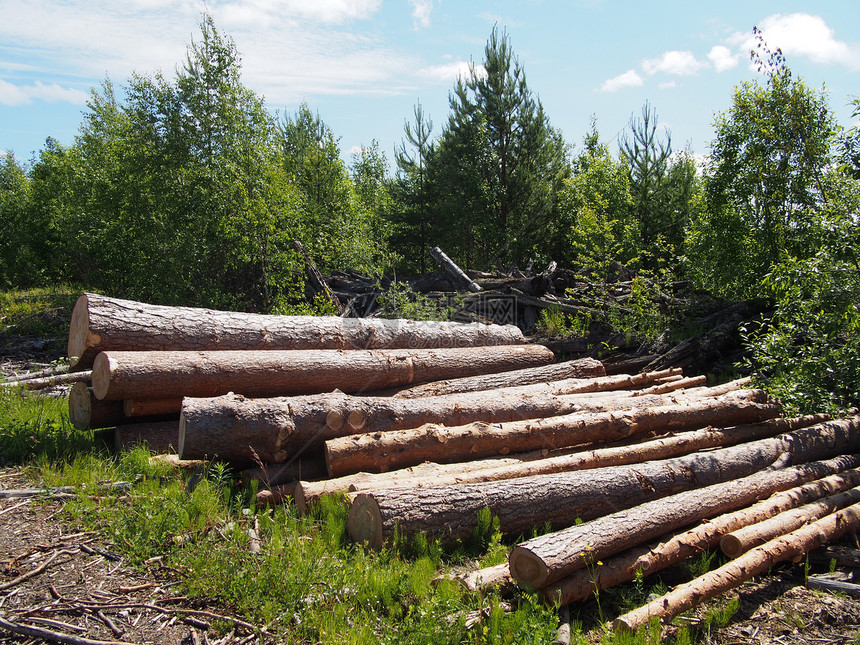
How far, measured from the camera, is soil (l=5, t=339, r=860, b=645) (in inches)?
120

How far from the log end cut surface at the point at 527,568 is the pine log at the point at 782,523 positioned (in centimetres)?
156

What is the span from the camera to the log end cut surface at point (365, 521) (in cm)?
396

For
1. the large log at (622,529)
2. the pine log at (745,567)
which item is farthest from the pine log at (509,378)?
the pine log at (745,567)

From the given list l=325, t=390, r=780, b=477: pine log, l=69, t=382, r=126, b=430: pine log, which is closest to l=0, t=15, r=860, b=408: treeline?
l=325, t=390, r=780, b=477: pine log

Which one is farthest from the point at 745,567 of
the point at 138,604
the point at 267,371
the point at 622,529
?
the point at 267,371

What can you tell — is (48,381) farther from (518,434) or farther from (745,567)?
(745,567)

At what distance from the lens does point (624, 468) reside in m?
4.67

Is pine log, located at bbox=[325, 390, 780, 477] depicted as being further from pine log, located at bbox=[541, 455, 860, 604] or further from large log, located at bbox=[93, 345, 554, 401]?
large log, located at bbox=[93, 345, 554, 401]

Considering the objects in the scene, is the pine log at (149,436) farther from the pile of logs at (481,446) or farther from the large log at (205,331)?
the large log at (205,331)

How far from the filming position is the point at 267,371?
19.9 ft

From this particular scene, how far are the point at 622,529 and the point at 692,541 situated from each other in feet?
2.04

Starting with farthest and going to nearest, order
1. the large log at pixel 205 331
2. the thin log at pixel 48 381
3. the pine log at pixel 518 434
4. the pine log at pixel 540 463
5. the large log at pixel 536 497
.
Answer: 1. the thin log at pixel 48 381
2. the large log at pixel 205 331
3. the pine log at pixel 518 434
4. the pine log at pixel 540 463
5. the large log at pixel 536 497

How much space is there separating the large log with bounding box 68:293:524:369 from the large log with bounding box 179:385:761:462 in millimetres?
1420

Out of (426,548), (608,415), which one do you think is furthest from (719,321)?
(426,548)
